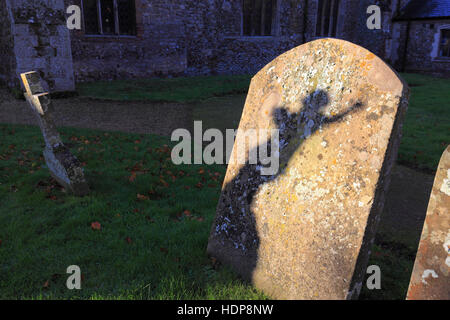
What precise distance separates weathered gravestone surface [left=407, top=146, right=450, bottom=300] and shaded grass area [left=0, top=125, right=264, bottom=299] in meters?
1.17

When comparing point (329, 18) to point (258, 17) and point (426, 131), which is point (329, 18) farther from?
point (426, 131)

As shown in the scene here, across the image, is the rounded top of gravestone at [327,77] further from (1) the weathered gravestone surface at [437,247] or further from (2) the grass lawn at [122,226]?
(2) the grass lawn at [122,226]

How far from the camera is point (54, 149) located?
14.7ft

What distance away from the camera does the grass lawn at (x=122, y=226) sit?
8.84ft

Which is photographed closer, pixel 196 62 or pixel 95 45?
pixel 95 45

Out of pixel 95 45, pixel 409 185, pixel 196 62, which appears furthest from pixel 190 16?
pixel 409 185

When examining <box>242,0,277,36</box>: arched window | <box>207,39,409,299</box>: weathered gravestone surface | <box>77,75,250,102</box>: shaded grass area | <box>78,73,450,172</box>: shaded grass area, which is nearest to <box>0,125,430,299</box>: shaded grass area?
<box>207,39,409,299</box>: weathered gravestone surface

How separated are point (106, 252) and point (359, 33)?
2278 centimetres

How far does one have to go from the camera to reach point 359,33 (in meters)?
21.6

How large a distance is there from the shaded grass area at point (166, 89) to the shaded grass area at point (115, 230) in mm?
5743

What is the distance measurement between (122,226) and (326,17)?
20.0 metres

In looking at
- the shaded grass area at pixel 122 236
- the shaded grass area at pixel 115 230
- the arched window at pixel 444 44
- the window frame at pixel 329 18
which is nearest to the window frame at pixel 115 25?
the shaded grass area at pixel 115 230
